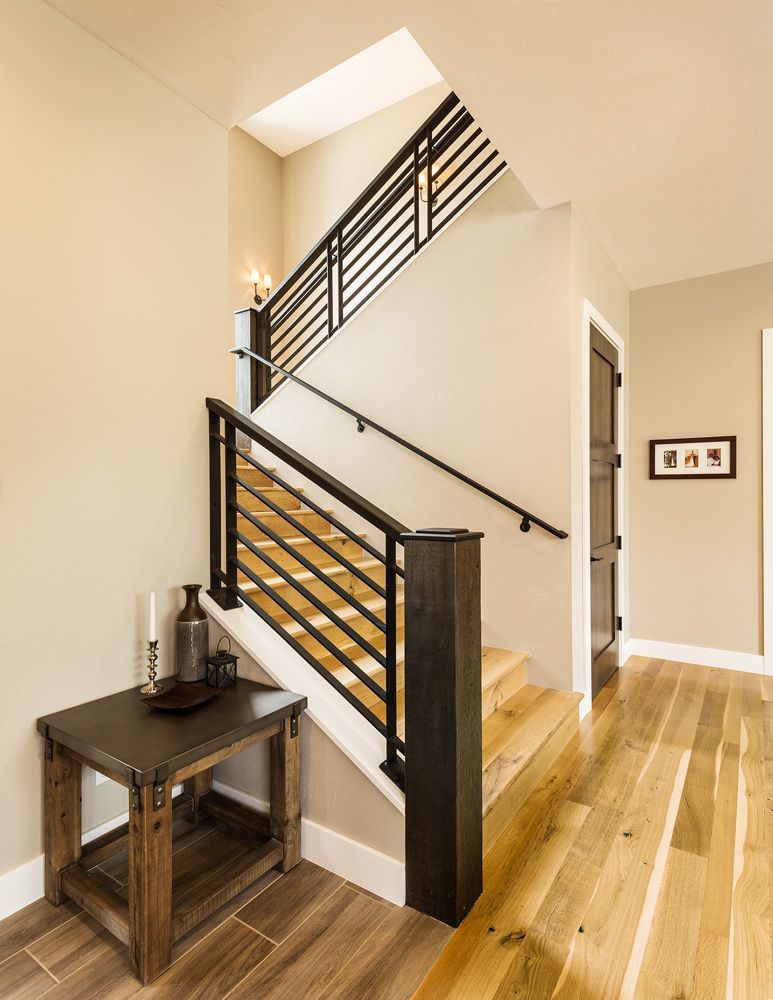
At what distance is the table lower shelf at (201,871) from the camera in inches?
60.8

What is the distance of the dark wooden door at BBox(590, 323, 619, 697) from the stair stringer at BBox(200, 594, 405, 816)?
1909 millimetres

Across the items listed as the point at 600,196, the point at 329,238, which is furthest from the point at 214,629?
the point at 329,238

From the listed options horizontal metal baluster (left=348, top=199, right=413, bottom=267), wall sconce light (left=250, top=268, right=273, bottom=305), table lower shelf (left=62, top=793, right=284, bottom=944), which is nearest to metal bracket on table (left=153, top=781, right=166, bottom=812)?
table lower shelf (left=62, top=793, right=284, bottom=944)

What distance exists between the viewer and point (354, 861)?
5.87 ft

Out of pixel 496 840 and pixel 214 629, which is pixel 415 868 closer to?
pixel 496 840

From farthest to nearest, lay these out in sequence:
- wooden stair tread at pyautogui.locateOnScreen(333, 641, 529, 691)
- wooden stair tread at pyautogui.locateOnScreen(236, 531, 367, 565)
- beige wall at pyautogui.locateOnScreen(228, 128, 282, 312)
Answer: beige wall at pyautogui.locateOnScreen(228, 128, 282, 312) < wooden stair tread at pyautogui.locateOnScreen(236, 531, 367, 565) < wooden stair tread at pyautogui.locateOnScreen(333, 641, 529, 691)

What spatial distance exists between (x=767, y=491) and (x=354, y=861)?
3.50m

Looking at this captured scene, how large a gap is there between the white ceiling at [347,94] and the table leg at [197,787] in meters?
5.34

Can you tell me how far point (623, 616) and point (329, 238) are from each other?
3419 mm

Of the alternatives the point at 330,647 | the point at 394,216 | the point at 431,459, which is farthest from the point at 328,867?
the point at 394,216

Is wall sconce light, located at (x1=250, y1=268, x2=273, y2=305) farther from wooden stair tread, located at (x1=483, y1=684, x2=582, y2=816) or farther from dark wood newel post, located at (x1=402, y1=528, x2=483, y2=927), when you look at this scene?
dark wood newel post, located at (x1=402, y1=528, x2=483, y2=927)

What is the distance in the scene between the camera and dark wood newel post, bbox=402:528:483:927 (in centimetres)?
157

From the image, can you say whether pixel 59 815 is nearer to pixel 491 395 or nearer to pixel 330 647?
pixel 330 647

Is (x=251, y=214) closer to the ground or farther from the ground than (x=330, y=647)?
farther from the ground
